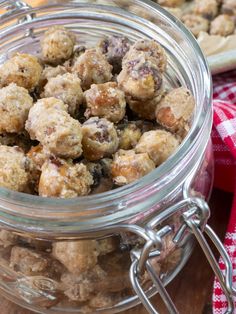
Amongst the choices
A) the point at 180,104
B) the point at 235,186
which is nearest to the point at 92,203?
the point at 180,104

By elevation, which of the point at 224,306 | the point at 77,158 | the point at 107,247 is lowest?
the point at 224,306

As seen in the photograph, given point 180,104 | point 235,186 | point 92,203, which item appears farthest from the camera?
point 235,186

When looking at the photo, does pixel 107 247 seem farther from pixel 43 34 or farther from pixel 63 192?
pixel 43 34

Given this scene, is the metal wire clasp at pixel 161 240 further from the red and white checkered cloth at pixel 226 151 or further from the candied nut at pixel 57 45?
the candied nut at pixel 57 45

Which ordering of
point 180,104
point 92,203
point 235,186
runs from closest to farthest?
point 92,203, point 180,104, point 235,186

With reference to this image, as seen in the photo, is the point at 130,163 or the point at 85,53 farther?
the point at 85,53

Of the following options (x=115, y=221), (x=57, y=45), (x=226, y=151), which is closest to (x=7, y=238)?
(x=115, y=221)

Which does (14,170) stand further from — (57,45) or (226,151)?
(226,151)
